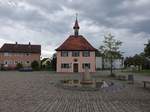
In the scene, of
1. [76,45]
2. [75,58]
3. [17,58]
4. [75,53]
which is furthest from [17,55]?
[75,58]

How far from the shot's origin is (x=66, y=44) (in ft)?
245

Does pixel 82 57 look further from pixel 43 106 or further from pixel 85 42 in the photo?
pixel 43 106

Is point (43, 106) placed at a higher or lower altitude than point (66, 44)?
lower

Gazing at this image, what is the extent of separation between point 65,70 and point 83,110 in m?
60.0

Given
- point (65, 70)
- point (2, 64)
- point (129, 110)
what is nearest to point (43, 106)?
point (129, 110)

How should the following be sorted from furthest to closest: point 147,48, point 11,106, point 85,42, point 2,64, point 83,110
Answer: point 2,64
point 85,42
point 147,48
point 11,106
point 83,110

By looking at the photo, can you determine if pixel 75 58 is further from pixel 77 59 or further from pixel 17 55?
pixel 17 55

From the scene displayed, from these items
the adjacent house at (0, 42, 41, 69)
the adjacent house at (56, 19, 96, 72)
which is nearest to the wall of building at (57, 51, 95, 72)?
the adjacent house at (56, 19, 96, 72)

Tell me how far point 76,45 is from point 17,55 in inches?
1197

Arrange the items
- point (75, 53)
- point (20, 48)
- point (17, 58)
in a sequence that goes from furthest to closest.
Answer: point (20, 48) < point (17, 58) < point (75, 53)

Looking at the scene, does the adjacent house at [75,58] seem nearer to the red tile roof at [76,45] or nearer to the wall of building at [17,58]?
the red tile roof at [76,45]

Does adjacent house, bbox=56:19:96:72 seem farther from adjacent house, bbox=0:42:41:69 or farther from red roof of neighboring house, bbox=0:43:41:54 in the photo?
red roof of neighboring house, bbox=0:43:41:54

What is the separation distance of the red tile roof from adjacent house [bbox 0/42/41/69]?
2542 centimetres

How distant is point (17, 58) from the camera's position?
320 feet
